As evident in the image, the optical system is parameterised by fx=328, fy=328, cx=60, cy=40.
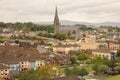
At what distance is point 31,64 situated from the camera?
31875 millimetres

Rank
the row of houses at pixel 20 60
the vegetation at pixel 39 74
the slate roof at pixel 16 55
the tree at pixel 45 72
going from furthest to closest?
the slate roof at pixel 16 55 → the row of houses at pixel 20 60 → the tree at pixel 45 72 → the vegetation at pixel 39 74

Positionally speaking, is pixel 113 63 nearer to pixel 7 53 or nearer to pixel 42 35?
pixel 7 53

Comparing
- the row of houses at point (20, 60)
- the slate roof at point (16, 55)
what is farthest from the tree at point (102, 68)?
the slate roof at point (16, 55)

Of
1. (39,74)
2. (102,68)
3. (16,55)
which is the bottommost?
→ (102,68)

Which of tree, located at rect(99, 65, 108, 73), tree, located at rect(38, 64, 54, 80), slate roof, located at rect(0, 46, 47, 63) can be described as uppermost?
tree, located at rect(38, 64, 54, 80)

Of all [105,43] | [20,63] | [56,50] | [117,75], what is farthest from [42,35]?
[117,75]

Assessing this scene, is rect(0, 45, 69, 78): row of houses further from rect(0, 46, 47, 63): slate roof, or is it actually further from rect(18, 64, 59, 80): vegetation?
rect(18, 64, 59, 80): vegetation

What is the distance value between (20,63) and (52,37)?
33.2 metres

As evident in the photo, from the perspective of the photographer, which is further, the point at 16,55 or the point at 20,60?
the point at 16,55

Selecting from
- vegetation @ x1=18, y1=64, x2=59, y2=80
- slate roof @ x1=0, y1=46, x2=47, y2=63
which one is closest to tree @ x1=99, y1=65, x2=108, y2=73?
vegetation @ x1=18, y1=64, x2=59, y2=80

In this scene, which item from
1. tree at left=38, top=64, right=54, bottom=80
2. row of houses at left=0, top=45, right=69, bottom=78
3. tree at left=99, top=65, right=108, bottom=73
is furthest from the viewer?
row of houses at left=0, top=45, right=69, bottom=78

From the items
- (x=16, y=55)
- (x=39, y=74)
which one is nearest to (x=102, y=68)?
(x=39, y=74)

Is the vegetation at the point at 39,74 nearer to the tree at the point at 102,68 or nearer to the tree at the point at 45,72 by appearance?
the tree at the point at 45,72

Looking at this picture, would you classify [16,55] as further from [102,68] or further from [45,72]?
[45,72]
